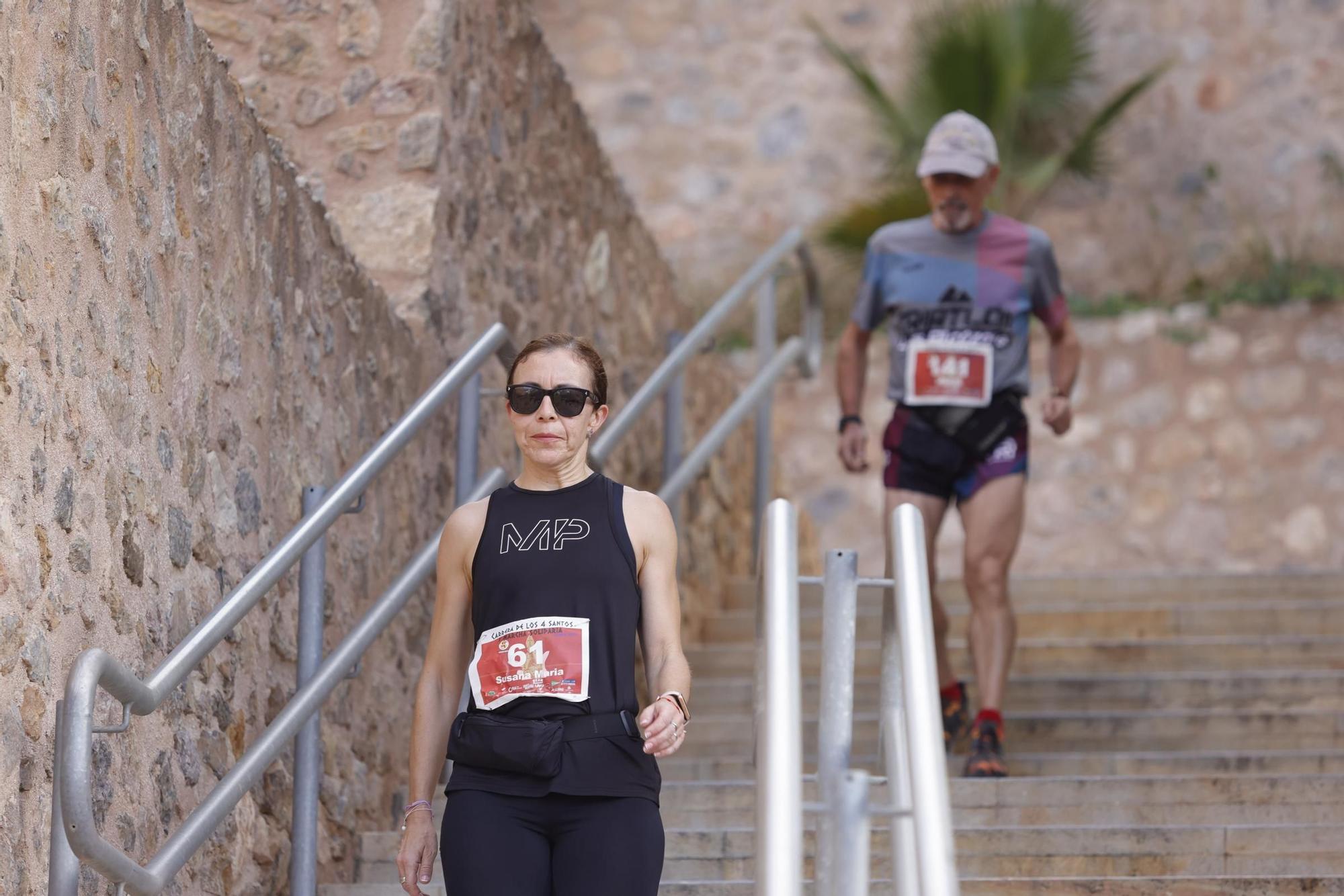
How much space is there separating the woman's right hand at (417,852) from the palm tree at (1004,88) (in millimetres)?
6790

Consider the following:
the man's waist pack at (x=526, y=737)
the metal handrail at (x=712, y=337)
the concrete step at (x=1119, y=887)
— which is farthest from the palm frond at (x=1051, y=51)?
the man's waist pack at (x=526, y=737)

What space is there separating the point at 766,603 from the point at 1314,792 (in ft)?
6.04

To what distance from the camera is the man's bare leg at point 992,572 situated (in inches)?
158

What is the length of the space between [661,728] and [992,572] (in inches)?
78.9

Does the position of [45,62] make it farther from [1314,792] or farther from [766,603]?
[1314,792]

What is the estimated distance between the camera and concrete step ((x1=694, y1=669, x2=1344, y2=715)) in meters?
4.45

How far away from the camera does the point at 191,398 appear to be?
304 cm

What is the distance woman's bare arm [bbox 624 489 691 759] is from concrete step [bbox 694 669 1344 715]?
2019 mm

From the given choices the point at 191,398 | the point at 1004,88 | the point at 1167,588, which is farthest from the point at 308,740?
the point at 1004,88

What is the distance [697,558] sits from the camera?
19.6ft

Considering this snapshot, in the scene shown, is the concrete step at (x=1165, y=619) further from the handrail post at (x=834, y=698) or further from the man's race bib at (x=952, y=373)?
the handrail post at (x=834, y=698)

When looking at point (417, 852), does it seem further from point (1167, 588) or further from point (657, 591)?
point (1167, 588)

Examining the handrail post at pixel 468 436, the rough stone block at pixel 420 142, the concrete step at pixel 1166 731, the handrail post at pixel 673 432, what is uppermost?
the rough stone block at pixel 420 142

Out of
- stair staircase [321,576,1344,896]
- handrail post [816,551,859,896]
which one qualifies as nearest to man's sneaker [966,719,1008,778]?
stair staircase [321,576,1344,896]
